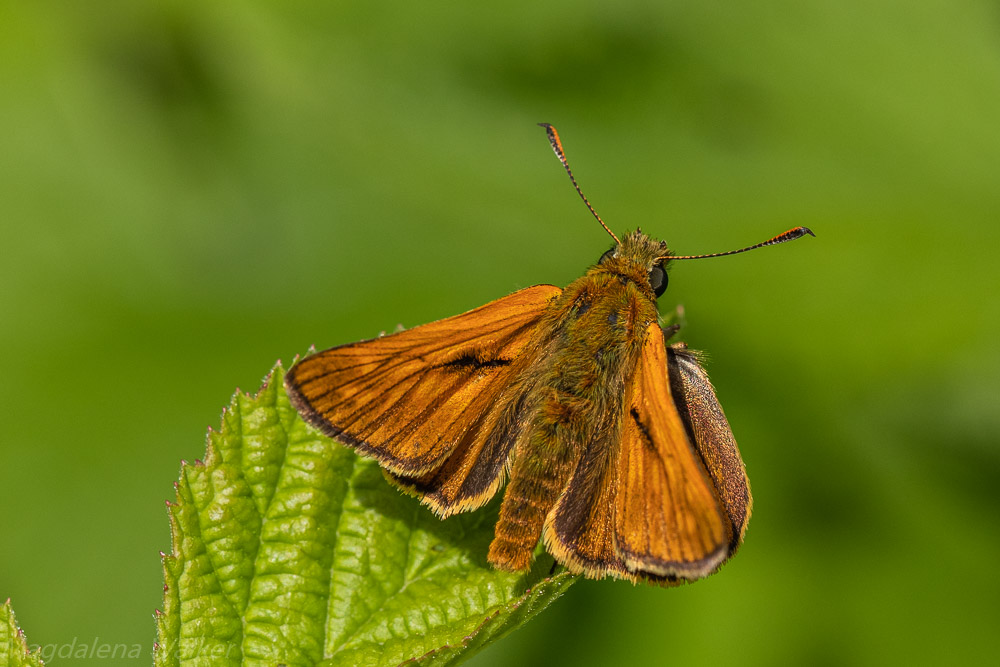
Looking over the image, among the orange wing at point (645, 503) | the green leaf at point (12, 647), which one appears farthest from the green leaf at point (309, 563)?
the green leaf at point (12, 647)

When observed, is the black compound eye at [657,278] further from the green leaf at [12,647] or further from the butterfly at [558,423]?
the green leaf at [12,647]

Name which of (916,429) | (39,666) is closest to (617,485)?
(39,666)

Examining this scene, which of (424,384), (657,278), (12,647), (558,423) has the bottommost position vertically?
(12,647)

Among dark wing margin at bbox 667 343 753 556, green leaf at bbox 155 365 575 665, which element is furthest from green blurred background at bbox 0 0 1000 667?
dark wing margin at bbox 667 343 753 556

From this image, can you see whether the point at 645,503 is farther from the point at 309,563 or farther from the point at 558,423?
the point at 309,563

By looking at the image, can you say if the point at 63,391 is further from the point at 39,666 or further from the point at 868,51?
the point at 868,51

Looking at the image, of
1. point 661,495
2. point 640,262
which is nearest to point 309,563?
point 661,495
